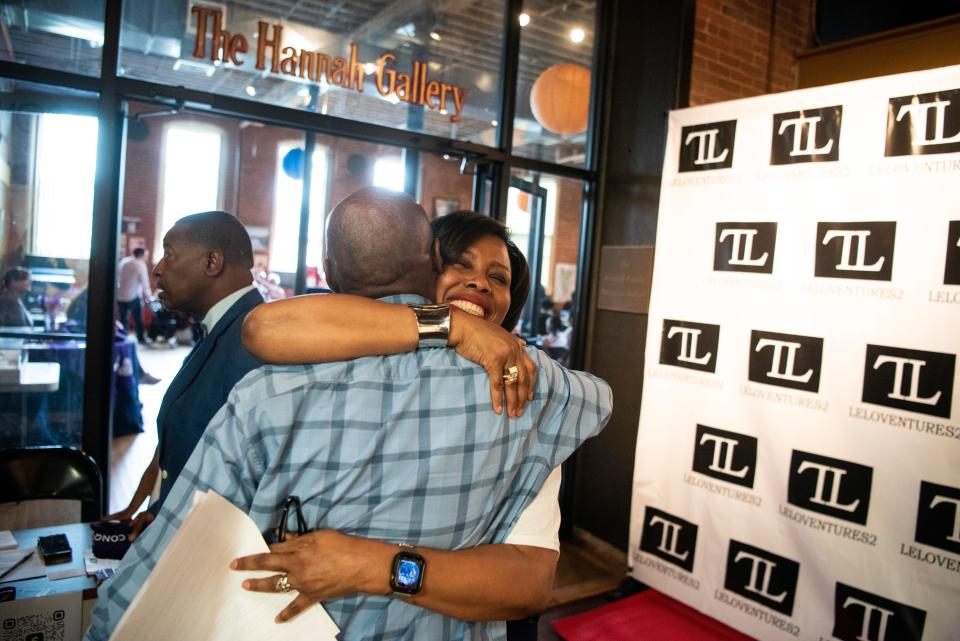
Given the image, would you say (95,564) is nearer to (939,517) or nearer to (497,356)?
(497,356)

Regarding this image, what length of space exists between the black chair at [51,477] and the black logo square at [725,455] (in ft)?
8.47

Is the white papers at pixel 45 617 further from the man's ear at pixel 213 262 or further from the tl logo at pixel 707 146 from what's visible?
the tl logo at pixel 707 146

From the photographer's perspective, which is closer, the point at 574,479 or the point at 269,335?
the point at 269,335

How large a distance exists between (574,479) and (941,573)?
2.14 meters

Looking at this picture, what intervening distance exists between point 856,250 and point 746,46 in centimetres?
193

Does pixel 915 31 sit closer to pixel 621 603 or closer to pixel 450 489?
pixel 621 603

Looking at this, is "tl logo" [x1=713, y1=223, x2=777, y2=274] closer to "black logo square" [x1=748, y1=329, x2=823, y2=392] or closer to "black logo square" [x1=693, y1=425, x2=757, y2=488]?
"black logo square" [x1=748, y1=329, x2=823, y2=392]

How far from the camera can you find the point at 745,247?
10.3 ft

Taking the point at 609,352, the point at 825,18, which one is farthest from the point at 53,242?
the point at 825,18

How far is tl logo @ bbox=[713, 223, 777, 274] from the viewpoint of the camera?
3.06 meters

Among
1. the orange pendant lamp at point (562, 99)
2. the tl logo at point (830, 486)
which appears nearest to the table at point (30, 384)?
the orange pendant lamp at point (562, 99)

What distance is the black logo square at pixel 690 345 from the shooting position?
3.25m

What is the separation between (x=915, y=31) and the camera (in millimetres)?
3480

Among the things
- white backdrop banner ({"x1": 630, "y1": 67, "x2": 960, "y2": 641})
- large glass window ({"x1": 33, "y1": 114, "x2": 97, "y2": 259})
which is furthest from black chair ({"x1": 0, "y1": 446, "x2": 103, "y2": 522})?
white backdrop banner ({"x1": 630, "y1": 67, "x2": 960, "y2": 641})
